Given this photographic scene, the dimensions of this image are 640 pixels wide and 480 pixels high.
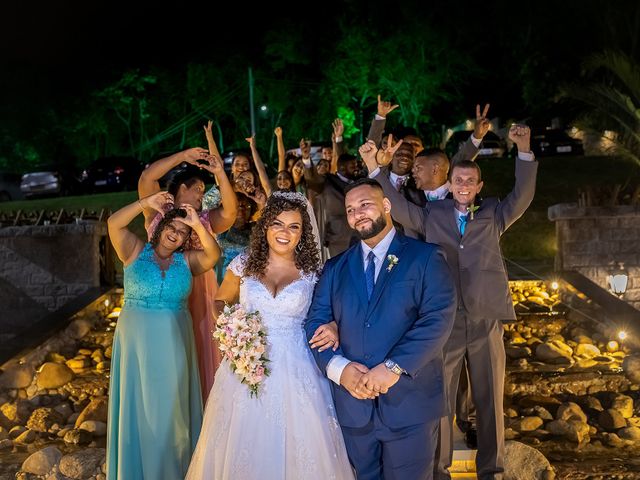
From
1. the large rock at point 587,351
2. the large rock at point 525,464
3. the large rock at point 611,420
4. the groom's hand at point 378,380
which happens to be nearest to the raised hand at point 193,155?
the groom's hand at point 378,380

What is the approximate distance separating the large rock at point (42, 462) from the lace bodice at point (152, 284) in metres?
1.83

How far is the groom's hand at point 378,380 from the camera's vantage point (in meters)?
3.59

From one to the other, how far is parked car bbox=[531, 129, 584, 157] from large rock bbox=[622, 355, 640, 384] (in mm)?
18696

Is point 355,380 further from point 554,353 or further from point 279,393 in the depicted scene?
point 554,353

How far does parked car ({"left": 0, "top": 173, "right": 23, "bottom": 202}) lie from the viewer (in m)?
26.2

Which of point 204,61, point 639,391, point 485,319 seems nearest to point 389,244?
point 485,319

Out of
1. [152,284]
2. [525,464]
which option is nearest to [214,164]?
[152,284]

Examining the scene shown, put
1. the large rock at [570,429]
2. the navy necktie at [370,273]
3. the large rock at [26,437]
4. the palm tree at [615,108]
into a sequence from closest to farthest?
the navy necktie at [370,273] → the large rock at [570,429] → the large rock at [26,437] → the palm tree at [615,108]

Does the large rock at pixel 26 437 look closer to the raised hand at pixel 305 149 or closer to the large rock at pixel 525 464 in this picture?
the raised hand at pixel 305 149

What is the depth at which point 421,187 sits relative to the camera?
5.71 meters

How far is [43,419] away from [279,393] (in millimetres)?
3916

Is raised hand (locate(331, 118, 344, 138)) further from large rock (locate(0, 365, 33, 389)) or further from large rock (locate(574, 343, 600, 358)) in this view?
large rock (locate(0, 365, 33, 389))

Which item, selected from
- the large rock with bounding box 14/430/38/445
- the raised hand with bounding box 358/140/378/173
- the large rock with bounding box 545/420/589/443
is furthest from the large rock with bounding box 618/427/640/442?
the large rock with bounding box 14/430/38/445

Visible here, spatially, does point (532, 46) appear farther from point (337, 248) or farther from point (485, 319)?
point (485, 319)
